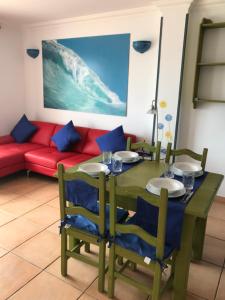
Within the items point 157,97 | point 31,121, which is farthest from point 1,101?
point 157,97

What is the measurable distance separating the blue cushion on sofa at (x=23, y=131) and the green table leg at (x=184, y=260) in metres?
3.60

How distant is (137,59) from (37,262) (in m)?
2.90

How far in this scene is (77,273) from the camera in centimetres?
205

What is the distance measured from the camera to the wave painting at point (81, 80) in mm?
3857

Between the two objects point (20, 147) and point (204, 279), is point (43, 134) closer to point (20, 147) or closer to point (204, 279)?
point (20, 147)

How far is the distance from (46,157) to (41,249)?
1.65m

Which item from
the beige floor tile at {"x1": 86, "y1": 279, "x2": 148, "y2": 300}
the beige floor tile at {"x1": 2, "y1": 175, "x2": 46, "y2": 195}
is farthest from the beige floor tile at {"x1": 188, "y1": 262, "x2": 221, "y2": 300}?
the beige floor tile at {"x1": 2, "y1": 175, "x2": 46, "y2": 195}

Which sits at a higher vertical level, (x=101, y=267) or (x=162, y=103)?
(x=162, y=103)

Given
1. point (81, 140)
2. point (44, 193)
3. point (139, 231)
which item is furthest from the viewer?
point (81, 140)

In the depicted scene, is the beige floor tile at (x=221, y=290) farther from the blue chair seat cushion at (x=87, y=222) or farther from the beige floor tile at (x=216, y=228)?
the blue chair seat cushion at (x=87, y=222)

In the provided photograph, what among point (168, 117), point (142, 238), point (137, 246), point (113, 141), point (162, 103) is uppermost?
point (162, 103)

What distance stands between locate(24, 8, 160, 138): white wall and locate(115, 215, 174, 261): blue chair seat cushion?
2199 mm

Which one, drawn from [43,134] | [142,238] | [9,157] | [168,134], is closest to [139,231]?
[142,238]

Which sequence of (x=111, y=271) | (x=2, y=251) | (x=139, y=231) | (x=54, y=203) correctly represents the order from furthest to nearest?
1. (x=54, y=203)
2. (x=2, y=251)
3. (x=111, y=271)
4. (x=139, y=231)
